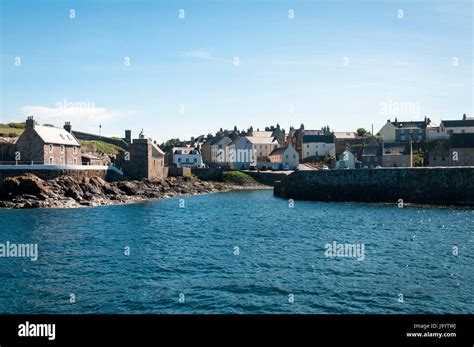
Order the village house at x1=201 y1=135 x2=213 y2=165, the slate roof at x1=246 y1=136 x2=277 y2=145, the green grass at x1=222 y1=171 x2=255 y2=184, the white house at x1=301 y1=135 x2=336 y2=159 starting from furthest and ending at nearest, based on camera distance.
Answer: the village house at x1=201 y1=135 x2=213 y2=165 → the slate roof at x1=246 y1=136 x2=277 y2=145 → the white house at x1=301 y1=135 x2=336 y2=159 → the green grass at x1=222 y1=171 x2=255 y2=184

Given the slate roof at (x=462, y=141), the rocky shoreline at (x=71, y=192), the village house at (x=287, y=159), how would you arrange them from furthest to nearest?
the village house at (x=287, y=159) → the slate roof at (x=462, y=141) → the rocky shoreline at (x=71, y=192)

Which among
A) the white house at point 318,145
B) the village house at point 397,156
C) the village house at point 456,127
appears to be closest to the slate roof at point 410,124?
the village house at point 456,127

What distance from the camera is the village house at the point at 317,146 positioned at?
11075 cm

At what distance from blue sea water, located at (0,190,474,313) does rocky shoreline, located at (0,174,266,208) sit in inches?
323

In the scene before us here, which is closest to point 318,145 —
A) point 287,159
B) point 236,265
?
point 287,159

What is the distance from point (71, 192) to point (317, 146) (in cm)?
6795

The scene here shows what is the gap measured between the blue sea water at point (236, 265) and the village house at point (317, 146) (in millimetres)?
65870

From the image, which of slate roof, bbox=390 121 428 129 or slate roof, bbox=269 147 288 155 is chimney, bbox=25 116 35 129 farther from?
slate roof, bbox=390 121 428 129

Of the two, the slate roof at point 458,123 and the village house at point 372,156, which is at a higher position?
the slate roof at point 458,123

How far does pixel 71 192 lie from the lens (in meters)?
58.0

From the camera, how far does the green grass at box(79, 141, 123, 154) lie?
9628cm

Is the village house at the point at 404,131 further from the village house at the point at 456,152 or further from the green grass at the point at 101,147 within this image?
the green grass at the point at 101,147

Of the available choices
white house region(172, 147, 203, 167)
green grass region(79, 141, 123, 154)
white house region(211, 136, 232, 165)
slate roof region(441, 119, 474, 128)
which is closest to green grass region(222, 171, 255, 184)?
white house region(172, 147, 203, 167)
